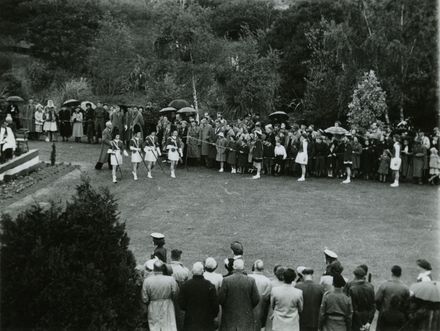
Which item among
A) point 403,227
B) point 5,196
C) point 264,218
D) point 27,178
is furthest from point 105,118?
point 403,227

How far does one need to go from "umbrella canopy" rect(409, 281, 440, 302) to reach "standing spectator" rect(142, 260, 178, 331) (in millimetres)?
3598

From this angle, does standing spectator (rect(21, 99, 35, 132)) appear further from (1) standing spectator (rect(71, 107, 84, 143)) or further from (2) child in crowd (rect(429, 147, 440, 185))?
(2) child in crowd (rect(429, 147, 440, 185))

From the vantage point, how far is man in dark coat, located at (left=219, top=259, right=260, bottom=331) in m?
10.3

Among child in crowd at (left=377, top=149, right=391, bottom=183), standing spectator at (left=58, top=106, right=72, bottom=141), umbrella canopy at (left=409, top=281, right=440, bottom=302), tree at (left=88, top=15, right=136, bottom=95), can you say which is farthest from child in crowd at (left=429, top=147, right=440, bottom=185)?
tree at (left=88, top=15, right=136, bottom=95)

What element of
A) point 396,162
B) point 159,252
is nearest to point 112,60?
point 396,162

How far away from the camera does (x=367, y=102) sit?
99.7 ft

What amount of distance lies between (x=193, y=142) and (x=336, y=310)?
1721 centimetres

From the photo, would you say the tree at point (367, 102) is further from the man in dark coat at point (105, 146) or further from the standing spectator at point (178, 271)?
the standing spectator at point (178, 271)

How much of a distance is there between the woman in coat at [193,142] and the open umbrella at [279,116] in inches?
211

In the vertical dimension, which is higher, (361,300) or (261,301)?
(361,300)

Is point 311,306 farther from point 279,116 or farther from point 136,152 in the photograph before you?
point 279,116

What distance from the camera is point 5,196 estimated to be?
21.8m

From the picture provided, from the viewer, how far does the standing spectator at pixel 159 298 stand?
10.3 metres

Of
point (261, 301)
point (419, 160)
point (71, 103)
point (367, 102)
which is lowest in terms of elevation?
point (261, 301)
